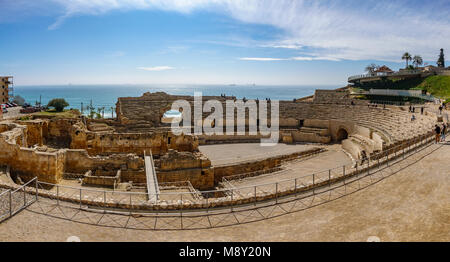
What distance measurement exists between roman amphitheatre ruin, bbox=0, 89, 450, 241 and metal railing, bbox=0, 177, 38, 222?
40mm

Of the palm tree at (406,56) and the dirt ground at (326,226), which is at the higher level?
the palm tree at (406,56)

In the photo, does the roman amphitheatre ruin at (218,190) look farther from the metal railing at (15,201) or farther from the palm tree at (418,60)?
the palm tree at (418,60)

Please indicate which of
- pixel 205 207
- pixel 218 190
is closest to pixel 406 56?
pixel 218 190

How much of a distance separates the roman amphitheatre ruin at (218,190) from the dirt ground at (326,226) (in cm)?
3

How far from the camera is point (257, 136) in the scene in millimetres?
32031

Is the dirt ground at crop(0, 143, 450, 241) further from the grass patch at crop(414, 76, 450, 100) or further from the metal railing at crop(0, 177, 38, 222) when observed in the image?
the grass patch at crop(414, 76, 450, 100)

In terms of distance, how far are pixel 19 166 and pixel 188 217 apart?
37.5 ft

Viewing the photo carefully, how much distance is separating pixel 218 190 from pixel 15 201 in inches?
239

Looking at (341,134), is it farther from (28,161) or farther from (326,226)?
(28,161)

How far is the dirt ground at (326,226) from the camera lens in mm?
7785

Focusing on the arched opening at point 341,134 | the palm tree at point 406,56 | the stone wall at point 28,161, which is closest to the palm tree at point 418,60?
the palm tree at point 406,56

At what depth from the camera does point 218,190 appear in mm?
9641
